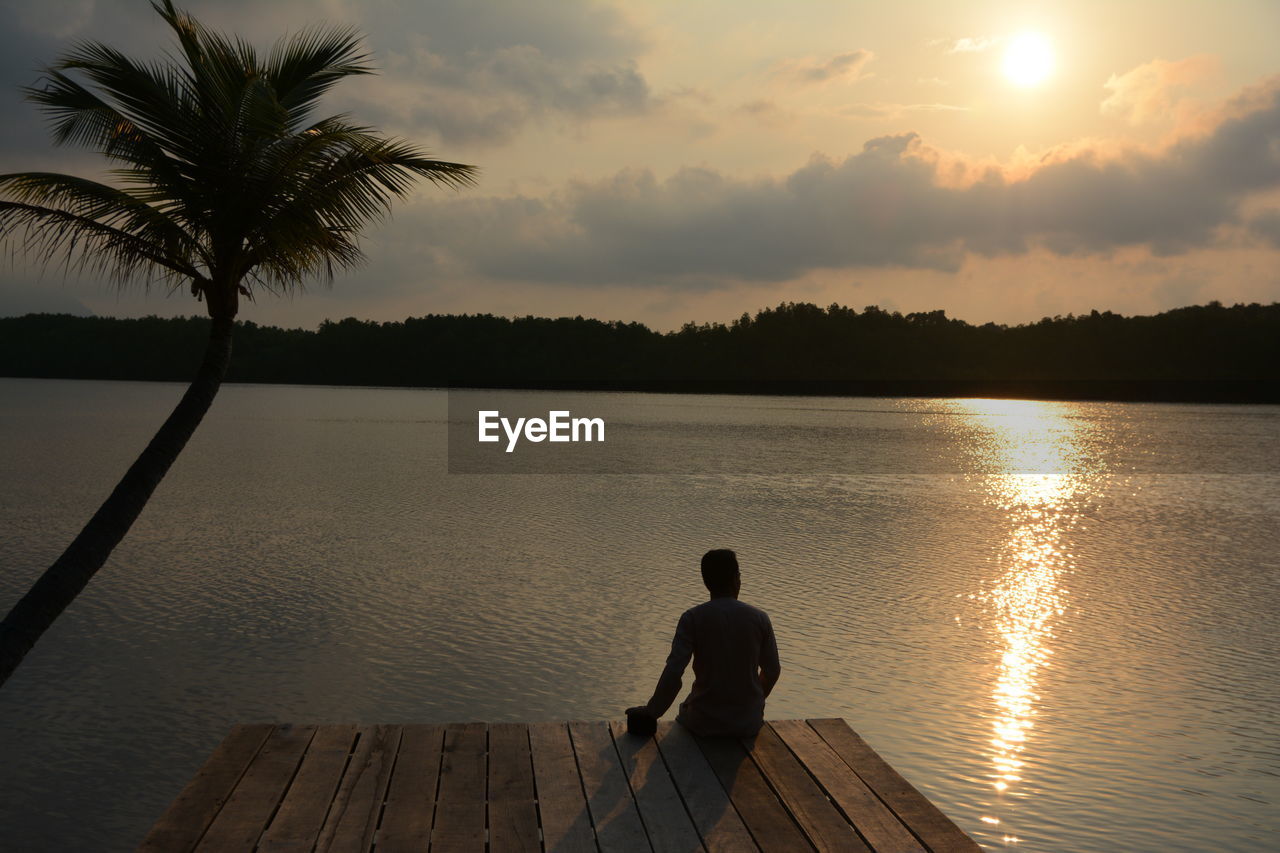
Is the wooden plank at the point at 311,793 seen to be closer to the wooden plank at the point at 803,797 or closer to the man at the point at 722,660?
the man at the point at 722,660

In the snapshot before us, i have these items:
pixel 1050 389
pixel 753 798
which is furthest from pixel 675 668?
pixel 1050 389

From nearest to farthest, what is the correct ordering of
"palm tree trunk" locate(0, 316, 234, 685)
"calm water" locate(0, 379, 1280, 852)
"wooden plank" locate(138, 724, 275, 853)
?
"wooden plank" locate(138, 724, 275, 853) → "palm tree trunk" locate(0, 316, 234, 685) → "calm water" locate(0, 379, 1280, 852)

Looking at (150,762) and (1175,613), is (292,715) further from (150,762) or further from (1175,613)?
(1175,613)

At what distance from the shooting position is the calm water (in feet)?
26.2

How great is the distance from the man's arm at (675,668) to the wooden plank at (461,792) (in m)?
1.08

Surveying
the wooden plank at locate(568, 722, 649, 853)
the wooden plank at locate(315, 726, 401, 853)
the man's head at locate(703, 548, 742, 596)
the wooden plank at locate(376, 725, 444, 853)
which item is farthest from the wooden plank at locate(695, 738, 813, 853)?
the wooden plank at locate(315, 726, 401, 853)

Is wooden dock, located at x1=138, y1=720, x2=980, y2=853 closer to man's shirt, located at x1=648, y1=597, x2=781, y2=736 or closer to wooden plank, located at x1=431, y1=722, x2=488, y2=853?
wooden plank, located at x1=431, y1=722, x2=488, y2=853

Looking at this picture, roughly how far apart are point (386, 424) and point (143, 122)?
58.2 metres

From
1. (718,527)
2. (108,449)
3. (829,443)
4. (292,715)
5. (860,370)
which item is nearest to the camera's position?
(292,715)

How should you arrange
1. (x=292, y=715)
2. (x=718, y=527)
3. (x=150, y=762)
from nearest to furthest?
(x=150, y=762), (x=292, y=715), (x=718, y=527)

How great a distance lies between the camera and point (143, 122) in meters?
8.57

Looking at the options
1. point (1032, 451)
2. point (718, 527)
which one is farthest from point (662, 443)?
point (718, 527)

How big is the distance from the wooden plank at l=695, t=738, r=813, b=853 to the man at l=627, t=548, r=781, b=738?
0.16 metres

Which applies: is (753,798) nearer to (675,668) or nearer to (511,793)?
(675,668)
